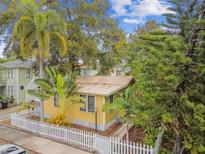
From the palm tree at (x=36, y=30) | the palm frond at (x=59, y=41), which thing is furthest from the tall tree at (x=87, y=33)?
the palm tree at (x=36, y=30)

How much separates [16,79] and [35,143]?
621 inches

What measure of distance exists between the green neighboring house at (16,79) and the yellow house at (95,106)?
10542mm

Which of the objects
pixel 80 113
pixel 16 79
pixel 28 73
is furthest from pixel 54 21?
pixel 28 73

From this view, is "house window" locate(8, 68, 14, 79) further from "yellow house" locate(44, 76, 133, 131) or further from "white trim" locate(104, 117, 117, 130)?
"white trim" locate(104, 117, 117, 130)

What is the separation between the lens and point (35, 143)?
1184 cm

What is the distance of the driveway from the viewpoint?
10.7 m

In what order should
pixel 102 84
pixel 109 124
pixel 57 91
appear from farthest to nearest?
pixel 102 84
pixel 109 124
pixel 57 91

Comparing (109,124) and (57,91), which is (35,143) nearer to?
(57,91)

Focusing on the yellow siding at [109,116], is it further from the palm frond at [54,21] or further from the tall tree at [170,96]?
the palm frond at [54,21]

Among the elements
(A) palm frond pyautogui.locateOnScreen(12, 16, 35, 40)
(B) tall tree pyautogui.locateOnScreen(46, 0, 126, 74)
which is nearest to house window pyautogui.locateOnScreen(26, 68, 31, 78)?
(B) tall tree pyautogui.locateOnScreen(46, 0, 126, 74)

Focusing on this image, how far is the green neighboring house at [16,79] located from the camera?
2527 cm

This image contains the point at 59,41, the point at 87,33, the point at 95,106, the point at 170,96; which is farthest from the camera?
the point at 87,33

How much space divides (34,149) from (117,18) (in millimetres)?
19755

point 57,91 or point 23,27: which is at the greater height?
point 23,27
